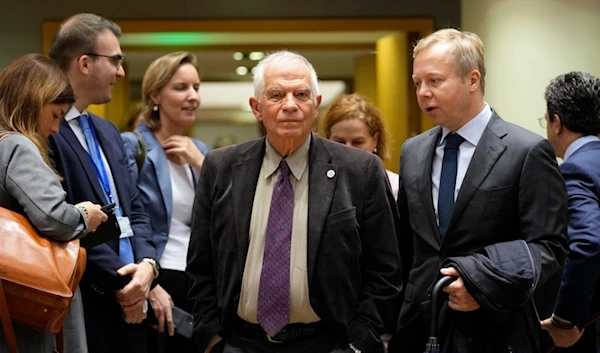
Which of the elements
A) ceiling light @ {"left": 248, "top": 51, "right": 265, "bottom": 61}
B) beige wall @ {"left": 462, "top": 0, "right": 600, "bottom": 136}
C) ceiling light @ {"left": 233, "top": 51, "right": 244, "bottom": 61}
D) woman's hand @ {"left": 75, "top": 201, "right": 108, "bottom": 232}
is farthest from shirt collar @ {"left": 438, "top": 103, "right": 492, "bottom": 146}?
ceiling light @ {"left": 233, "top": 51, "right": 244, "bottom": 61}

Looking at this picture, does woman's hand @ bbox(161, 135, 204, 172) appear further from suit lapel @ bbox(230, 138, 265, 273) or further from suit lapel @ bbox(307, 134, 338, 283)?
suit lapel @ bbox(307, 134, 338, 283)

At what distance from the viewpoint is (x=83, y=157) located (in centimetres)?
355

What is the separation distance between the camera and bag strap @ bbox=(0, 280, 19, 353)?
2768 mm

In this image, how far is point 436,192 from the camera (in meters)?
3.15

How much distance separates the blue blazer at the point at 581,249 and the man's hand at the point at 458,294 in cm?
108

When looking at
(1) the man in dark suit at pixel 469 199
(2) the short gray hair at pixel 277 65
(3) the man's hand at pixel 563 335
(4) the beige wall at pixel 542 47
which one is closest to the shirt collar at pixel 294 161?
(2) the short gray hair at pixel 277 65

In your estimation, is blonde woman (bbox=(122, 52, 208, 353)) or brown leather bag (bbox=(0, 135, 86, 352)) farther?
blonde woman (bbox=(122, 52, 208, 353))

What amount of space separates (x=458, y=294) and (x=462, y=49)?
2.83 ft

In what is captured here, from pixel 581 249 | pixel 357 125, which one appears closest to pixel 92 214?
pixel 357 125

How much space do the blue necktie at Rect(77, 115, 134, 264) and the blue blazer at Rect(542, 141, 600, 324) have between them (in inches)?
71.8

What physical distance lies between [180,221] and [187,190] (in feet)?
0.53

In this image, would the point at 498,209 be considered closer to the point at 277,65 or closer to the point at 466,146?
the point at 466,146

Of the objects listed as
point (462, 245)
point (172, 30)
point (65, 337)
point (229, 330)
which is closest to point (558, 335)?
point (462, 245)

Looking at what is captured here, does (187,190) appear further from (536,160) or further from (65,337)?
(536,160)
